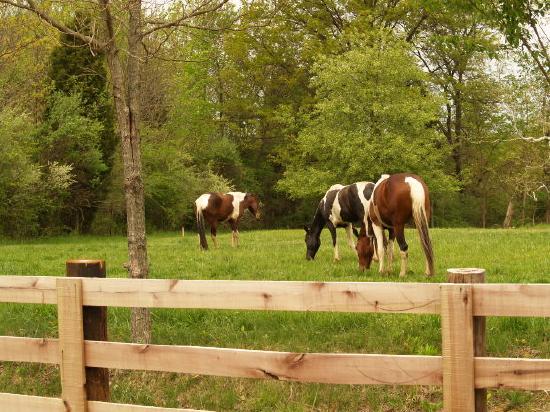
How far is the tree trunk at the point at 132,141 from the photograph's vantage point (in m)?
6.61

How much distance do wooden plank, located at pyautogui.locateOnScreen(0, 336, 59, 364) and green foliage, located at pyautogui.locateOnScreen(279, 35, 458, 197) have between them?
1048 inches

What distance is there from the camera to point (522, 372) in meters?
3.54

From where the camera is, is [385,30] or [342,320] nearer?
[342,320]

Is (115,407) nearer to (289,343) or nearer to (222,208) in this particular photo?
(289,343)

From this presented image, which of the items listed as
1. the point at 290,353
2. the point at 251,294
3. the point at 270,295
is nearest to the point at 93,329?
the point at 251,294

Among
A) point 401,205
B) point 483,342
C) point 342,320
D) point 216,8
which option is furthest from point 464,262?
point 483,342

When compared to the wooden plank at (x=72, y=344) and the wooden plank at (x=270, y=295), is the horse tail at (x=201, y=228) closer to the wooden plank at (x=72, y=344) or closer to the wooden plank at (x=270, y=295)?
the wooden plank at (x=72, y=344)

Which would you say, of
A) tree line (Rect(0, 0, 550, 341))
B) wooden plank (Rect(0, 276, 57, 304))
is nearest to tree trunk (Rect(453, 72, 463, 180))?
tree line (Rect(0, 0, 550, 341))

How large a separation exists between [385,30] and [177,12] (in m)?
29.3

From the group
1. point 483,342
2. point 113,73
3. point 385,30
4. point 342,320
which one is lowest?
point 342,320

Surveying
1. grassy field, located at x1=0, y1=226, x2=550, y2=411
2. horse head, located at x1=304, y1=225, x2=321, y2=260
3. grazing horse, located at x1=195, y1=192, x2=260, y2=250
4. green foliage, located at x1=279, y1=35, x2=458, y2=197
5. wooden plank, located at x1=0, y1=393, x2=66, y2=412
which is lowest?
grassy field, located at x1=0, y1=226, x2=550, y2=411

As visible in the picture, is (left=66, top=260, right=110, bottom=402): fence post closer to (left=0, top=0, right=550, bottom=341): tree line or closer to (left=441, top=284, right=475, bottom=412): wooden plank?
(left=441, top=284, right=475, bottom=412): wooden plank

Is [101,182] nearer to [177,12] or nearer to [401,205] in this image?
[401,205]

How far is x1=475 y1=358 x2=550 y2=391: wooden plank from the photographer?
3514mm
